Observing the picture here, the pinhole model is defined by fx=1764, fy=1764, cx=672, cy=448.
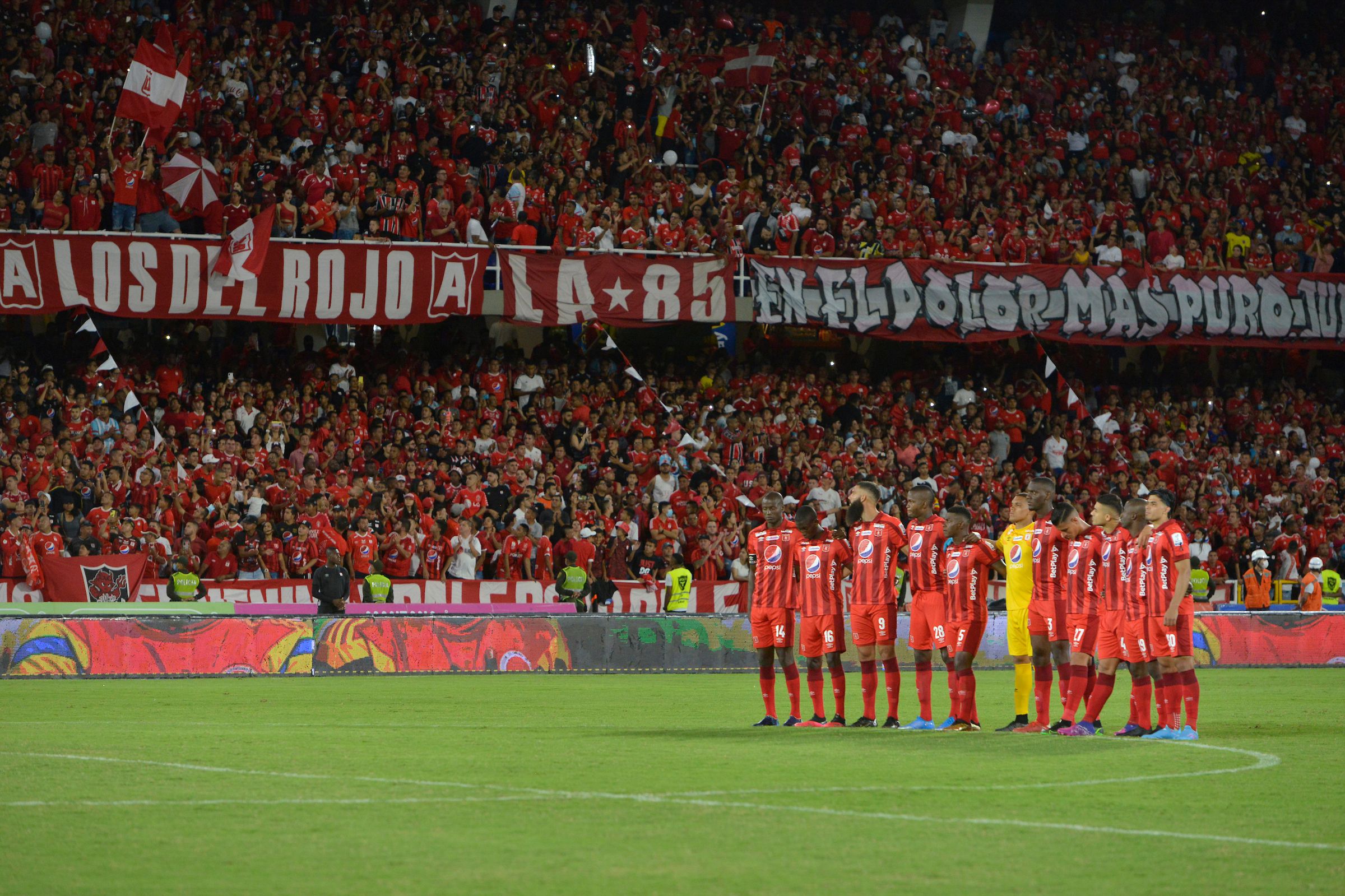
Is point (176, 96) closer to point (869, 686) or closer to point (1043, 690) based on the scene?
point (869, 686)

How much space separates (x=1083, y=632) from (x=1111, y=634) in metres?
0.20

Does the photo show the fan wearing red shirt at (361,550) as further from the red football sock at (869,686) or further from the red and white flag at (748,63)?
the red and white flag at (748,63)

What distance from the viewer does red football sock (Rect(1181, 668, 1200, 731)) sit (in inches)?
507

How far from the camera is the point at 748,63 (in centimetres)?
3331

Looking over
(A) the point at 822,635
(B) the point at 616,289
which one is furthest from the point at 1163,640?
(B) the point at 616,289

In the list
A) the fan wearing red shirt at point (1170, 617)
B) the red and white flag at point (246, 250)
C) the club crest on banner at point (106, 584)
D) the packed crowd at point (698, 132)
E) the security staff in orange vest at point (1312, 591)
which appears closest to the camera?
the fan wearing red shirt at point (1170, 617)

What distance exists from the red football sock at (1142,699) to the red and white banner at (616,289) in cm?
1733

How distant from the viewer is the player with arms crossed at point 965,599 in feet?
44.0

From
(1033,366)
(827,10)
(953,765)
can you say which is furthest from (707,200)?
(953,765)

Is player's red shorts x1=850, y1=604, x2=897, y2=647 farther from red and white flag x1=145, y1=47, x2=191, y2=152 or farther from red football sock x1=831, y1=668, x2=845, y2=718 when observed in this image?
red and white flag x1=145, y1=47, x2=191, y2=152

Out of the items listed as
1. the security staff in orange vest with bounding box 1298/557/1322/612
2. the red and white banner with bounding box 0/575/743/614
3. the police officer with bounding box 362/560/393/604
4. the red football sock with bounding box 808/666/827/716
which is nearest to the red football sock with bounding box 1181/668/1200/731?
the red football sock with bounding box 808/666/827/716

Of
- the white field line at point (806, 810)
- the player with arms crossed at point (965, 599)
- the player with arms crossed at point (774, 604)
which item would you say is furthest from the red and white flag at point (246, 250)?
the white field line at point (806, 810)

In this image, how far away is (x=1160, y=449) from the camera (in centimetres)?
3212

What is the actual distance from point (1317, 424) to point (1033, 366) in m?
5.53
